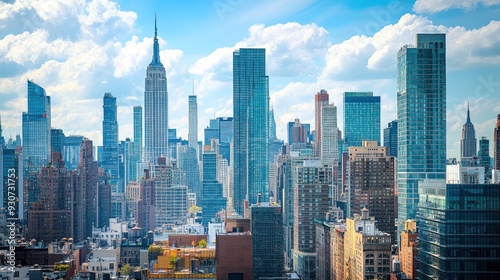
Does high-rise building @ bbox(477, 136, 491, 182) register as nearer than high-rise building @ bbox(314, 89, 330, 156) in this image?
Yes

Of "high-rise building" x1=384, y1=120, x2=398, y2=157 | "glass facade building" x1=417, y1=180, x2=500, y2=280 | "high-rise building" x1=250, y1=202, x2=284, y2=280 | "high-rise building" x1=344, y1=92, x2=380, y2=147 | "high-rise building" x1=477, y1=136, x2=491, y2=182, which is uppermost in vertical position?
"high-rise building" x1=344, y1=92, x2=380, y2=147

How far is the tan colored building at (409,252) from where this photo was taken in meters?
27.8

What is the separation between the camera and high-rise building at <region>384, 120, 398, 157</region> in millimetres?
46312

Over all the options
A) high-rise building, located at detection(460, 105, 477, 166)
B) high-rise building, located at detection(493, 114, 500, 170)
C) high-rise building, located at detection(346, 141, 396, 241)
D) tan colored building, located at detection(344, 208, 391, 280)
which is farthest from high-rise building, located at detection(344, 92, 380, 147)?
tan colored building, located at detection(344, 208, 391, 280)

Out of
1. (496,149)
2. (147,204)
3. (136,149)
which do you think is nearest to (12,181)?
(496,149)

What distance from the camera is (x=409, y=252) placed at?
1180 inches

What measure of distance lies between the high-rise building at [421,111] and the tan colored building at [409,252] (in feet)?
25.5

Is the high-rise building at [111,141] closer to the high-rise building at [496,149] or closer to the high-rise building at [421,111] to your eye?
the high-rise building at [421,111]

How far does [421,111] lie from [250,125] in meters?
44.4

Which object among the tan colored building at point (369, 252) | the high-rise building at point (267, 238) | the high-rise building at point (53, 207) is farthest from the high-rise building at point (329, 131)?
the tan colored building at point (369, 252)

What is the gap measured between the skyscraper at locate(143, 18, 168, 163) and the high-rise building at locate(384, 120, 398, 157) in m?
56.9

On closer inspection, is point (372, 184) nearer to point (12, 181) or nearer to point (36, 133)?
point (12, 181)

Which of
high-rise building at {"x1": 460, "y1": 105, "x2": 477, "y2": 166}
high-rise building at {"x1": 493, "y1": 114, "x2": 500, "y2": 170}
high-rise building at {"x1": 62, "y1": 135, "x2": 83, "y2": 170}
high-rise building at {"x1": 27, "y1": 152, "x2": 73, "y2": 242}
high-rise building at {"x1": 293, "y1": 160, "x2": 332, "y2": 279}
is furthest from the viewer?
high-rise building at {"x1": 62, "y1": 135, "x2": 83, "y2": 170}

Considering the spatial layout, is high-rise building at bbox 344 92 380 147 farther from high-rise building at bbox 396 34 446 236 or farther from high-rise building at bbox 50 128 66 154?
high-rise building at bbox 50 128 66 154
